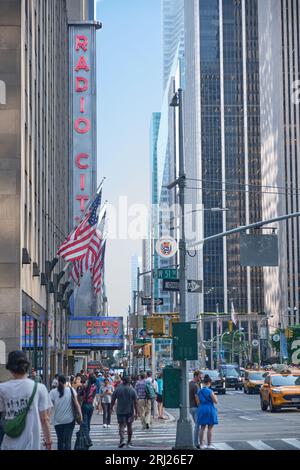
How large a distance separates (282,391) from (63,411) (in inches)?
957

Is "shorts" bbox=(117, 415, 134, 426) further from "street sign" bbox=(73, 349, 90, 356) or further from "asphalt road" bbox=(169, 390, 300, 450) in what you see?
"street sign" bbox=(73, 349, 90, 356)

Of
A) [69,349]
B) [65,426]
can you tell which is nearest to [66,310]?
[69,349]

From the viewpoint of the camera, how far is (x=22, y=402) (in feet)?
32.8

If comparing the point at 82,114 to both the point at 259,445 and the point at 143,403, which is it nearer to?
the point at 143,403

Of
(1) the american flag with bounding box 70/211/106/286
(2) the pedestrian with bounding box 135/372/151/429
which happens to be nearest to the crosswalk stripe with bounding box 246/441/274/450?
(2) the pedestrian with bounding box 135/372/151/429

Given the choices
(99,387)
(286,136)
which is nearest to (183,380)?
(99,387)

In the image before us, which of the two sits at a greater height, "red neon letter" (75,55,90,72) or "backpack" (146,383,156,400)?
"red neon letter" (75,55,90,72)

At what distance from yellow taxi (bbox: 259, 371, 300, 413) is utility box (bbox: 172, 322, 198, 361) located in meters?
18.4

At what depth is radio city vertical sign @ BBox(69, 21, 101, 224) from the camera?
83062 mm

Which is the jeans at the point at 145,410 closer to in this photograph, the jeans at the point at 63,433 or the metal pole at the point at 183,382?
the metal pole at the point at 183,382

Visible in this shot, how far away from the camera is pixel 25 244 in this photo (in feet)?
124

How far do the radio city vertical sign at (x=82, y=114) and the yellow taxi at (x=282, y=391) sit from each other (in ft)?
139
